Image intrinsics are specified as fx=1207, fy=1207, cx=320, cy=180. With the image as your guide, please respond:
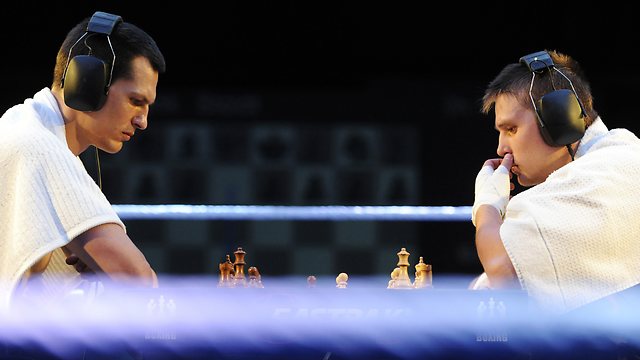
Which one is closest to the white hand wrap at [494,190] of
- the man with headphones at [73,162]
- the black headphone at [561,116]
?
the black headphone at [561,116]

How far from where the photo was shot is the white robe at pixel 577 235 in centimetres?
186

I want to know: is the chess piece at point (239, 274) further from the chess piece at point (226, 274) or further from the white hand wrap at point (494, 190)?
the white hand wrap at point (494, 190)

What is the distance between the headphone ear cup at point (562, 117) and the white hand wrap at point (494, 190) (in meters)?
0.11

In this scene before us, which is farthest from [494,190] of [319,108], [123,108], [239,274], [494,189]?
[319,108]

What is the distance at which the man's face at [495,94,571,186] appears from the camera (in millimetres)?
2186

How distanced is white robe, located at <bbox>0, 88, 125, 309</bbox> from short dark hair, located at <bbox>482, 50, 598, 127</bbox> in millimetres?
770

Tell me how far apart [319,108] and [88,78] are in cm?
246

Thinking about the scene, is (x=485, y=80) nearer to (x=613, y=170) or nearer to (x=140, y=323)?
(x=613, y=170)

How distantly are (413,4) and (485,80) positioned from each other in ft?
1.25

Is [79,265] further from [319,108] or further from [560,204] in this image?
[319,108]

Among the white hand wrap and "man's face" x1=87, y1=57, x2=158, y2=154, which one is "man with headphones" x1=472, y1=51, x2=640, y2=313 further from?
"man's face" x1=87, y1=57, x2=158, y2=154

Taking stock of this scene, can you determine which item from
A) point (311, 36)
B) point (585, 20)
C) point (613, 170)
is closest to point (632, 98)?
point (585, 20)

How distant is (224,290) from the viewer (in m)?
1.61

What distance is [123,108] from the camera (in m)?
2.20
